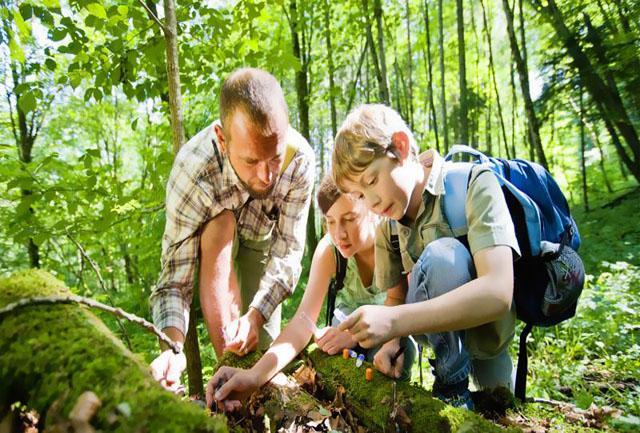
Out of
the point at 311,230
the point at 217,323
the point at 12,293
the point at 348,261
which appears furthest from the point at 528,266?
the point at 311,230

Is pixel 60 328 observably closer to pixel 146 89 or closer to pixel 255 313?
pixel 255 313

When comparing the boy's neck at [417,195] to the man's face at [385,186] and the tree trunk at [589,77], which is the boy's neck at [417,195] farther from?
the tree trunk at [589,77]

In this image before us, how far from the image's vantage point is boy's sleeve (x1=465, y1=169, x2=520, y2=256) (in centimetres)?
184

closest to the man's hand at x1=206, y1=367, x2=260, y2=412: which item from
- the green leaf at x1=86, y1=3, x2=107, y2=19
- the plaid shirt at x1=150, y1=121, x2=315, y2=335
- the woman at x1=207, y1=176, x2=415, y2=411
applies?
the woman at x1=207, y1=176, x2=415, y2=411

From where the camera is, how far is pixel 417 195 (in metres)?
2.26

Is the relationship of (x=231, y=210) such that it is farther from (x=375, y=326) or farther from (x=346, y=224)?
(x=375, y=326)

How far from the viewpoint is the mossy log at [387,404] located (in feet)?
5.00

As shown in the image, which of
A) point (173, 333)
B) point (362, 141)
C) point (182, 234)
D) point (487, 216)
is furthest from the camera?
point (182, 234)

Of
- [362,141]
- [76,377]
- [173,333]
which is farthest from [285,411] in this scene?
[362,141]

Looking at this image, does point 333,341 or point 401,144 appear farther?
point 333,341

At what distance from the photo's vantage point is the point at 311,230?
385 inches

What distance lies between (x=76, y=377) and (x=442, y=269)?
4.85ft

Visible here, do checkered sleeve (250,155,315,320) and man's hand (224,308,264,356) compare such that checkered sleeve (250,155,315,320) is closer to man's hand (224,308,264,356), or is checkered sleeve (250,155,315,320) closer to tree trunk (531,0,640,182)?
man's hand (224,308,264,356)

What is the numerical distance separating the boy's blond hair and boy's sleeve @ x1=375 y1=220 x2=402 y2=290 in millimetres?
464
